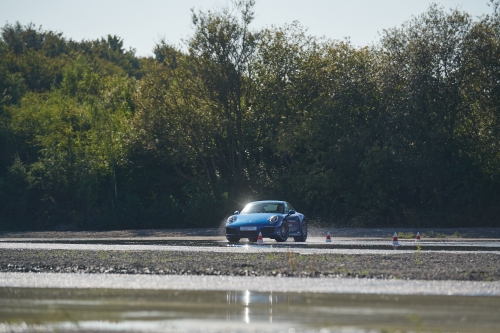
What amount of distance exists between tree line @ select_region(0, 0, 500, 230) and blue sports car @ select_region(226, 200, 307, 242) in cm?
1336

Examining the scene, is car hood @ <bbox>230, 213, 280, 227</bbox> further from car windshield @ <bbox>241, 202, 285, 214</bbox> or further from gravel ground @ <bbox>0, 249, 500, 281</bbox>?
gravel ground @ <bbox>0, 249, 500, 281</bbox>

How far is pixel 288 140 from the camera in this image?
43.8 metres

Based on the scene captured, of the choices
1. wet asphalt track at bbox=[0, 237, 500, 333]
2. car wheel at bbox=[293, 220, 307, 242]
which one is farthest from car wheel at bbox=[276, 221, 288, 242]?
wet asphalt track at bbox=[0, 237, 500, 333]

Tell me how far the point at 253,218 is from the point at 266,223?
55 cm

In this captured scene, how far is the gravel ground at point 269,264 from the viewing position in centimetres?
1513

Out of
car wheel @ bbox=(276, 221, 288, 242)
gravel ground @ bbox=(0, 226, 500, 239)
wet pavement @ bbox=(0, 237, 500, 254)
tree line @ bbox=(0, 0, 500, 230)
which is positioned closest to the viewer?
wet pavement @ bbox=(0, 237, 500, 254)

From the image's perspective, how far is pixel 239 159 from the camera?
150 ft

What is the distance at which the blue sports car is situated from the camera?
88.3 feet

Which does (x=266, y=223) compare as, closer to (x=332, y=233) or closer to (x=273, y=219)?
(x=273, y=219)

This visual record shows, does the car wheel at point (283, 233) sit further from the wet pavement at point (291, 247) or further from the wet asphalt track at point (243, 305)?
the wet asphalt track at point (243, 305)

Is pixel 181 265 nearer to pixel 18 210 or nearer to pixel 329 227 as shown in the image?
pixel 329 227

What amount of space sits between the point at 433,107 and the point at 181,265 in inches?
1103

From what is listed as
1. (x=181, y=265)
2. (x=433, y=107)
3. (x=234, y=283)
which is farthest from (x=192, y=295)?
(x=433, y=107)

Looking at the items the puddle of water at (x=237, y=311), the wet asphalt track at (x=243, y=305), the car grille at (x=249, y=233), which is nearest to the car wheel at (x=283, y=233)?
the car grille at (x=249, y=233)
